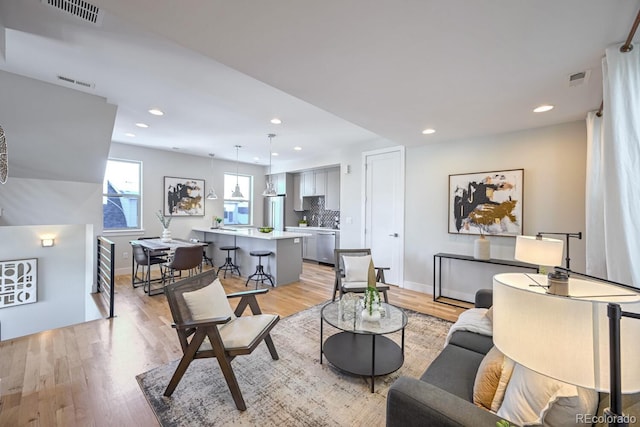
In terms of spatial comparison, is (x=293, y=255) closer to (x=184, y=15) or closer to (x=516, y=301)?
(x=184, y=15)

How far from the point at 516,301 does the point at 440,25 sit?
153 centimetres

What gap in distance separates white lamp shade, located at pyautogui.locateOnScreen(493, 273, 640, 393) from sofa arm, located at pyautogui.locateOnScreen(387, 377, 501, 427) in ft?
1.44

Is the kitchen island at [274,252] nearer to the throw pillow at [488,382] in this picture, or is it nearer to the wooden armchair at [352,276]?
the wooden armchair at [352,276]

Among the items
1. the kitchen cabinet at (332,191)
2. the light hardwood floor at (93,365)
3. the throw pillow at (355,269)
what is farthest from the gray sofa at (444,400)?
the kitchen cabinet at (332,191)

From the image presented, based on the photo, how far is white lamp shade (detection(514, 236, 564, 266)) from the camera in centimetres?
217

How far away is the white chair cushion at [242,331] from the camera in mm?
1907

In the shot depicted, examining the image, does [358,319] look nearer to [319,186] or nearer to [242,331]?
[242,331]

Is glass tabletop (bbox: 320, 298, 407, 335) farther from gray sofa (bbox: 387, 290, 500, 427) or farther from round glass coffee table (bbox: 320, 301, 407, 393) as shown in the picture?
gray sofa (bbox: 387, 290, 500, 427)

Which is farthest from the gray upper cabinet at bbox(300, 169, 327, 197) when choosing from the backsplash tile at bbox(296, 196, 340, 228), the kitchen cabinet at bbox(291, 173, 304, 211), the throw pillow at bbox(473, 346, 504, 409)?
the throw pillow at bbox(473, 346, 504, 409)

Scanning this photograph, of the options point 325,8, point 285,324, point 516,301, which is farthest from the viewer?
point 285,324

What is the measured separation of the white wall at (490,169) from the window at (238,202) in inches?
153

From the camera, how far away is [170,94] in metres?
3.09

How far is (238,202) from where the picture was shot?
7.70 meters

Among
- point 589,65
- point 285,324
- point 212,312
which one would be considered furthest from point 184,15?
point 285,324
